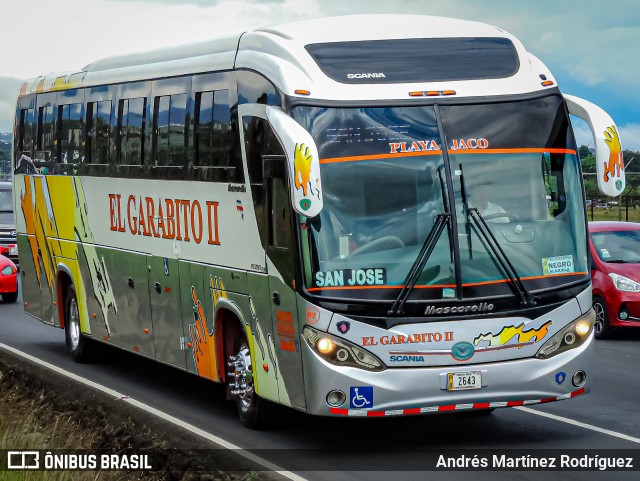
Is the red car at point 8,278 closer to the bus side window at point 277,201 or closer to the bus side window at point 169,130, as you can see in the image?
the bus side window at point 169,130

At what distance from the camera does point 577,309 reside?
12.1 meters

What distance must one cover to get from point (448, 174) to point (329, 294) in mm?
1347

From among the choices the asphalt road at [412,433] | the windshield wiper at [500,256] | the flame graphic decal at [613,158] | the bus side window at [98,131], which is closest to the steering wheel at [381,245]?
the windshield wiper at [500,256]

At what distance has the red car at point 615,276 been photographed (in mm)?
20562

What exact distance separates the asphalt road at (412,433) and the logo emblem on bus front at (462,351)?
829 millimetres

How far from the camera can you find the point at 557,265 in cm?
1205

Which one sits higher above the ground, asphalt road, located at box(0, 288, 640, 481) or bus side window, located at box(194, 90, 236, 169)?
bus side window, located at box(194, 90, 236, 169)

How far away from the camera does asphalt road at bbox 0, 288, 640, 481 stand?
37.3 ft

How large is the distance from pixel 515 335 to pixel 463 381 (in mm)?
582

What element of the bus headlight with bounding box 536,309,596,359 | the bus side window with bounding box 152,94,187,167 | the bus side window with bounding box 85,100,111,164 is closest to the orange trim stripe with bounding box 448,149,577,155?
the bus headlight with bounding box 536,309,596,359

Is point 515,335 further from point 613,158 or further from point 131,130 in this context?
point 131,130

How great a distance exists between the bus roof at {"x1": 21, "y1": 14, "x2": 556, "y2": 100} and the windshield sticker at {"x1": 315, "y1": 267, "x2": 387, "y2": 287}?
1.42 metres

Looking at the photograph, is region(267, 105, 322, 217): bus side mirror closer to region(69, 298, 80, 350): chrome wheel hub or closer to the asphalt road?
the asphalt road

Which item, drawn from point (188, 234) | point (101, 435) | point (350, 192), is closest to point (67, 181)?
point (188, 234)
